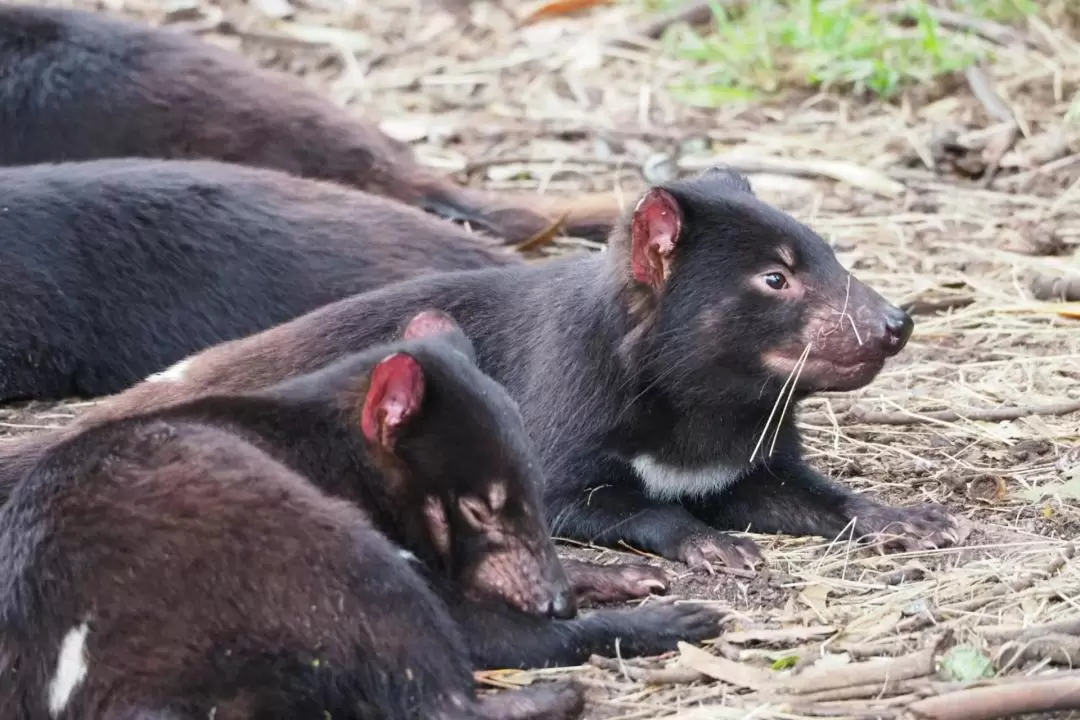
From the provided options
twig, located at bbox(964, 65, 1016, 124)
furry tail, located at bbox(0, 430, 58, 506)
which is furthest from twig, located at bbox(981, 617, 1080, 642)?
twig, located at bbox(964, 65, 1016, 124)

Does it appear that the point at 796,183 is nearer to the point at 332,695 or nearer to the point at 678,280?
the point at 678,280

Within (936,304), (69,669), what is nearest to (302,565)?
(69,669)

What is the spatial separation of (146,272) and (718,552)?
236 centimetres

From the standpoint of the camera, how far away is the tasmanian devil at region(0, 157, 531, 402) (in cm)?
557

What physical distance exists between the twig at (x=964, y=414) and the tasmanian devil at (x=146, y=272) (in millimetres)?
1537

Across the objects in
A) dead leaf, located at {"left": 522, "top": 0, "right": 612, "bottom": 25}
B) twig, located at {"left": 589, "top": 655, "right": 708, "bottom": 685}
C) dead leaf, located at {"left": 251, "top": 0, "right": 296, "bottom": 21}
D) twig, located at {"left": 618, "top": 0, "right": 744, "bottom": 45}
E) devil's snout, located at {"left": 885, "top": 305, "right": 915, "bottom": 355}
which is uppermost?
devil's snout, located at {"left": 885, "top": 305, "right": 915, "bottom": 355}

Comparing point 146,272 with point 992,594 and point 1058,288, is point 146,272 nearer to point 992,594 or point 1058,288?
point 992,594

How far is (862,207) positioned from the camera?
23.5 feet

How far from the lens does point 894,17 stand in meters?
9.05

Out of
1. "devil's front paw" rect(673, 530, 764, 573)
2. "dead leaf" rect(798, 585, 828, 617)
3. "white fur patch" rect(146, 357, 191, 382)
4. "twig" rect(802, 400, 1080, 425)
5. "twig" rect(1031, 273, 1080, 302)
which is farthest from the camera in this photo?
"twig" rect(1031, 273, 1080, 302)

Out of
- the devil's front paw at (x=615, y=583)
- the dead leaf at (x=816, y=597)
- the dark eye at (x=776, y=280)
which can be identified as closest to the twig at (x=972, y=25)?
the dark eye at (x=776, y=280)

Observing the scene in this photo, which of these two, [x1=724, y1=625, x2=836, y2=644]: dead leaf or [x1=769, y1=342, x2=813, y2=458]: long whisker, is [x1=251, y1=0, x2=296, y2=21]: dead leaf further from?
[x1=724, y1=625, x2=836, y2=644]: dead leaf

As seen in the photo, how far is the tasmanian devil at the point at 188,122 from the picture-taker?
661 cm

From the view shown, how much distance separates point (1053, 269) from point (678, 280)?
7.78 ft
